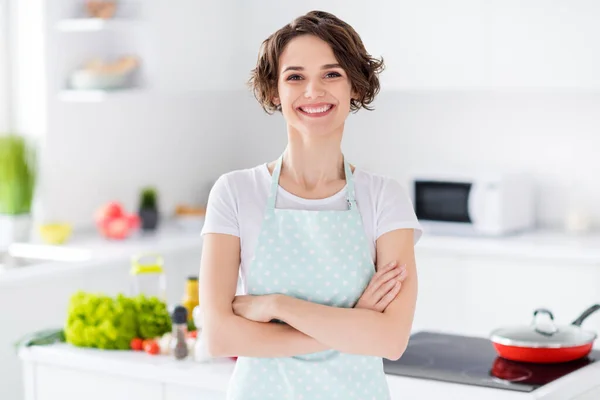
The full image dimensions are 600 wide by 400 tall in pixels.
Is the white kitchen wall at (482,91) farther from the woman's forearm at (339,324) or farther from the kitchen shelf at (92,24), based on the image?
the woman's forearm at (339,324)

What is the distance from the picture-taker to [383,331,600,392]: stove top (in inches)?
93.2

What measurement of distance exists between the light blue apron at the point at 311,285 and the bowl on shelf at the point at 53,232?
288cm

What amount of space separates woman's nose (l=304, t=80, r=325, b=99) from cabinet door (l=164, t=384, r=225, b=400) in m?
0.93

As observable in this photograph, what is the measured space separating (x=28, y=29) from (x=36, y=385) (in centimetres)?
247

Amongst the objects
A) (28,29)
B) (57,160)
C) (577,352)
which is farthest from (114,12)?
(577,352)

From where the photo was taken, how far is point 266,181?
196 centimetres

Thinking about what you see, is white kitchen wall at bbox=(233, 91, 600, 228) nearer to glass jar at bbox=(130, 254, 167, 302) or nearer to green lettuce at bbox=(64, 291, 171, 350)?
glass jar at bbox=(130, 254, 167, 302)

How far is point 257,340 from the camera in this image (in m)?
1.89

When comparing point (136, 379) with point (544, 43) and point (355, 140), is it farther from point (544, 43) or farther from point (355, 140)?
point (355, 140)

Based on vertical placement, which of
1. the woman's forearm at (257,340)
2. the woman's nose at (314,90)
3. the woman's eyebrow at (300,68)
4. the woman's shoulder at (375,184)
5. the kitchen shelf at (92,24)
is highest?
the kitchen shelf at (92,24)

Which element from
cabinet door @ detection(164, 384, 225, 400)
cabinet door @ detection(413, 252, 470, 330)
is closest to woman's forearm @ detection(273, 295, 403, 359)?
cabinet door @ detection(164, 384, 225, 400)

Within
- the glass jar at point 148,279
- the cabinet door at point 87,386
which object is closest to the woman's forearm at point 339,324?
the cabinet door at point 87,386

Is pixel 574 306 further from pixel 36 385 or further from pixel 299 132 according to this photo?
pixel 299 132

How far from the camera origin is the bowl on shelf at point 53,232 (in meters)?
4.61
